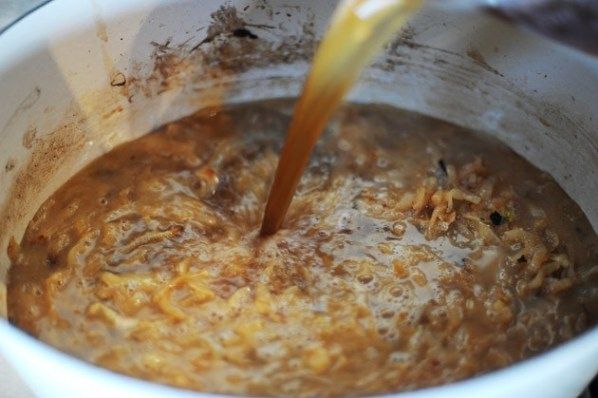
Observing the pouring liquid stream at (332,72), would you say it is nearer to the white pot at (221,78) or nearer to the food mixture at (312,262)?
the food mixture at (312,262)

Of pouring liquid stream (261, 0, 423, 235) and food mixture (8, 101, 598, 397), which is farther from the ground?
pouring liquid stream (261, 0, 423, 235)

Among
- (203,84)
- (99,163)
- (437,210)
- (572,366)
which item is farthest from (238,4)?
(572,366)

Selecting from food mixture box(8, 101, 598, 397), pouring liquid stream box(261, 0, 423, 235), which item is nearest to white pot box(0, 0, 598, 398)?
food mixture box(8, 101, 598, 397)

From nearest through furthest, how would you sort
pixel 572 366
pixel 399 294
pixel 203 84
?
pixel 572 366 < pixel 399 294 < pixel 203 84

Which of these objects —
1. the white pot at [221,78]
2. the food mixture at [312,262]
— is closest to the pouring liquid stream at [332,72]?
the food mixture at [312,262]

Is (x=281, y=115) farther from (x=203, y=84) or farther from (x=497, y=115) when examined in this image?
(x=497, y=115)

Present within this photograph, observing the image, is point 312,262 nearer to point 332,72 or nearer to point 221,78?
point 332,72

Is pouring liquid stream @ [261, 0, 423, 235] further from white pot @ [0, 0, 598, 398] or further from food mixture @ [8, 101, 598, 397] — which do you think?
white pot @ [0, 0, 598, 398]
